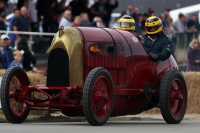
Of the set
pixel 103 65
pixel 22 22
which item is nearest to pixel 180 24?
pixel 22 22

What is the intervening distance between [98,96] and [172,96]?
1929mm

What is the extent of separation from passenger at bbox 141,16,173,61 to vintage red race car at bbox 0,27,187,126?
0.65 ft

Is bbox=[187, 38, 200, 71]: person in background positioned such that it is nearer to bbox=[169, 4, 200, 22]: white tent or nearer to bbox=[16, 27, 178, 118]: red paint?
bbox=[169, 4, 200, 22]: white tent

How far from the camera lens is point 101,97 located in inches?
570

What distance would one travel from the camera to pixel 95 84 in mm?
14469

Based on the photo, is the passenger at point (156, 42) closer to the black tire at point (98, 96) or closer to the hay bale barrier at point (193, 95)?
the black tire at point (98, 96)

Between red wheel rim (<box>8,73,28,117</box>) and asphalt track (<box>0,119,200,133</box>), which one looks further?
red wheel rim (<box>8,73,28,117</box>)

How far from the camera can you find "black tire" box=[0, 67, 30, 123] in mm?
14820

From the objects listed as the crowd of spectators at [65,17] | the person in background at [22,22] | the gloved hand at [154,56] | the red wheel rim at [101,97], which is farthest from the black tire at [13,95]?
the person in background at [22,22]

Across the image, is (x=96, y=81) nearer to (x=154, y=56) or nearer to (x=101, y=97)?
(x=101, y=97)

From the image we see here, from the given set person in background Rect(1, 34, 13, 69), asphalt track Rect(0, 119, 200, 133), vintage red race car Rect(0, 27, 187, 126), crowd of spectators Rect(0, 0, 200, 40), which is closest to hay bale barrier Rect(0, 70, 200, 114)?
person in background Rect(1, 34, 13, 69)

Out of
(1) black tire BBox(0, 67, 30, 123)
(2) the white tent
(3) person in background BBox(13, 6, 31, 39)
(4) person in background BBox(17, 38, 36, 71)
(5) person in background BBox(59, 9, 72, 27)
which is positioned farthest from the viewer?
(2) the white tent

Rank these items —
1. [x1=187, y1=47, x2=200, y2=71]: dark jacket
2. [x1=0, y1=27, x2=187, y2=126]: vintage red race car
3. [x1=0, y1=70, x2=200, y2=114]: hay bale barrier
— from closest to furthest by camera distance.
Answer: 1. [x1=0, y1=27, x2=187, y2=126]: vintage red race car
2. [x1=0, y1=70, x2=200, y2=114]: hay bale barrier
3. [x1=187, y1=47, x2=200, y2=71]: dark jacket

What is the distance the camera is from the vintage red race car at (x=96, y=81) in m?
14.6
